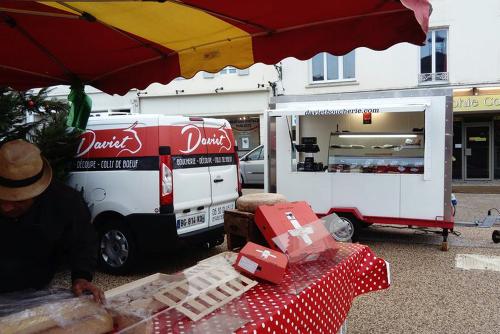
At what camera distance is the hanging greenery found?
554 centimetres

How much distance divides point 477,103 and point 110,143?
46.4 feet

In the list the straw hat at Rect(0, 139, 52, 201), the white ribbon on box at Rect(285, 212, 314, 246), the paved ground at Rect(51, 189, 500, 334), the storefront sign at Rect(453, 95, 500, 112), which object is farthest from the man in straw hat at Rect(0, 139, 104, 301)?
the storefront sign at Rect(453, 95, 500, 112)

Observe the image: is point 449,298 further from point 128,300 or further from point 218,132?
point 128,300

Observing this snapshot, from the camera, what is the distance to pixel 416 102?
692 cm

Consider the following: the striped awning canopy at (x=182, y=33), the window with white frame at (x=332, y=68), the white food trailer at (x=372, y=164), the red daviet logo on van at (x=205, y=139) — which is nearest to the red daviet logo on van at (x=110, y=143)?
the red daviet logo on van at (x=205, y=139)

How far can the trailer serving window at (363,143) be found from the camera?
7367 millimetres

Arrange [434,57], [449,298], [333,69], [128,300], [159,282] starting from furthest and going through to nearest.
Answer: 1. [333,69]
2. [434,57]
3. [449,298]
4. [159,282]
5. [128,300]

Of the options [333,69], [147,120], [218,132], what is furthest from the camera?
[333,69]

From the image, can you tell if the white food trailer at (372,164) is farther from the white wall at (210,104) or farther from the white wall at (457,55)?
the white wall at (210,104)

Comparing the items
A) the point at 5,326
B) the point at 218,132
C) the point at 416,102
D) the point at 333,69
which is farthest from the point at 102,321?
the point at 333,69

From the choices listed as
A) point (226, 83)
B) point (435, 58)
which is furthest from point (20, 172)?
point (226, 83)

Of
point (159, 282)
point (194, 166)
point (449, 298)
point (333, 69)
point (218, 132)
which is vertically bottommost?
point (449, 298)

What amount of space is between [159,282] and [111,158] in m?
3.74

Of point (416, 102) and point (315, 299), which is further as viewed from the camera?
point (416, 102)
